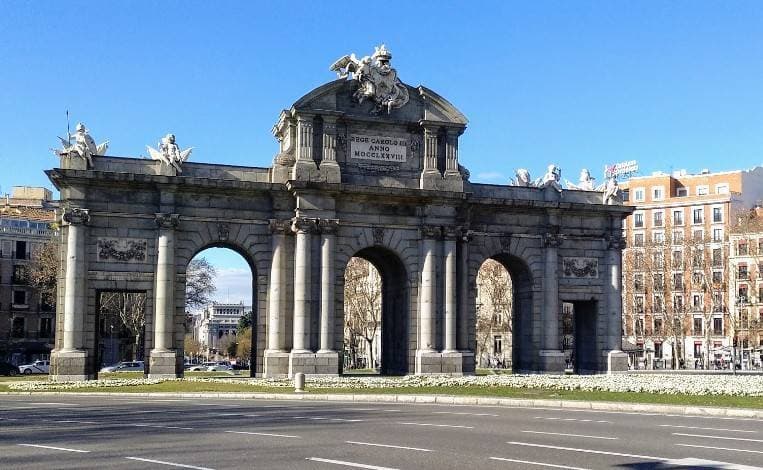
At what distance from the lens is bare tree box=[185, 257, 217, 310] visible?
8969 cm

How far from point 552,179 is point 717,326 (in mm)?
63162

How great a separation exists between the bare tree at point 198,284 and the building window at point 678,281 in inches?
2001

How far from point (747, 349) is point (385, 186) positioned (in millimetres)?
70580

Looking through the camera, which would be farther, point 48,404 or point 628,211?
point 628,211

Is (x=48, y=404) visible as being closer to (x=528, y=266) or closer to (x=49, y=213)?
(x=528, y=266)

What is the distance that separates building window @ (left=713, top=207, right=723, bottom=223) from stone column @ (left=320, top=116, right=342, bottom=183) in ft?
250

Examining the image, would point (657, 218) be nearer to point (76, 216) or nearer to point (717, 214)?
point (717, 214)

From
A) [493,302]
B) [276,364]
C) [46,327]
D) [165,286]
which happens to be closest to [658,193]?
[493,302]

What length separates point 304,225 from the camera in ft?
168

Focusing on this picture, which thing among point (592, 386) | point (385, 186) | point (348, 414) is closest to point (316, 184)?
point (385, 186)

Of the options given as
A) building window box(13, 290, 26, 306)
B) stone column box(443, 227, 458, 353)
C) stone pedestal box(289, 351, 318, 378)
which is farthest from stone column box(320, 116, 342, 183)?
building window box(13, 290, 26, 306)

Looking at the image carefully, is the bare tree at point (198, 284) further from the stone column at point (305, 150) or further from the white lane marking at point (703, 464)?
the white lane marking at point (703, 464)

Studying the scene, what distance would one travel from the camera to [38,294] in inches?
4082

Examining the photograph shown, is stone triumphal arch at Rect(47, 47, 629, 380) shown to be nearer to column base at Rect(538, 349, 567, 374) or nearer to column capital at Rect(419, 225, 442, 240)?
column base at Rect(538, 349, 567, 374)
